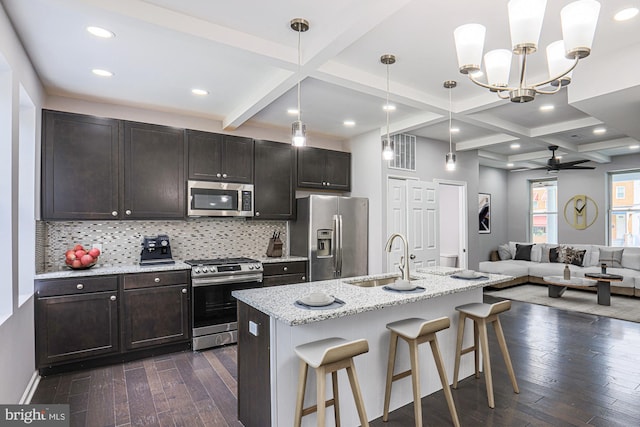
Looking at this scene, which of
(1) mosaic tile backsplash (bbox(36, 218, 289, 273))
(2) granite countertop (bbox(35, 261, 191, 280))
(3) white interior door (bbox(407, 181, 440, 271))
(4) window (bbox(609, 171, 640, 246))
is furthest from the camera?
(4) window (bbox(609, 171, 640, 246))

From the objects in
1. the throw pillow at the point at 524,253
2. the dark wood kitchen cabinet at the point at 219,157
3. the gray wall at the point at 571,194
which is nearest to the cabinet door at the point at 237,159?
the dark wood kitchen cabinet at the point at 219,157

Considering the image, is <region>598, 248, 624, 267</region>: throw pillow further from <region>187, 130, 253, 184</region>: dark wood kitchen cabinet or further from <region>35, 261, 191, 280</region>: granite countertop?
<region>35, 261, 191, 280</region>: granite countertop

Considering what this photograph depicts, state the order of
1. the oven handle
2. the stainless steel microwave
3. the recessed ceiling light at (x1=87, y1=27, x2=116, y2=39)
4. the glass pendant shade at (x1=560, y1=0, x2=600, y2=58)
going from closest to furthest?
the glass pendant shade at (x1=560, y1=0, x2=600, y2=58)
the recessed ceiling light at (x1=87, y1=27, x2=116, y2=39)
the oven handle
the stainless steel microwave

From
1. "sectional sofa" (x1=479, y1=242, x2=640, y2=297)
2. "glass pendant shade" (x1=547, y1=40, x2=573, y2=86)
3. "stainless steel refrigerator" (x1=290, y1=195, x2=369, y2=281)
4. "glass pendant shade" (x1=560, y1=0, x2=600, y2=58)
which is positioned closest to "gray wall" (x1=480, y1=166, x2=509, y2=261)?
"sectional sofa" (x1=479, y1=242, x2=640, y2=297)

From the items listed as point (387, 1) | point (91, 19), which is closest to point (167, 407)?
point (91, 19)

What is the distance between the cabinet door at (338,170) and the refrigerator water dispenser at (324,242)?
0.83 metres

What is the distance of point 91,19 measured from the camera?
2.31 metres

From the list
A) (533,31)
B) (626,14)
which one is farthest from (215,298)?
(626,14)

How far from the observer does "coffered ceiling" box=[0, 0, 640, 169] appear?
87.7 inches

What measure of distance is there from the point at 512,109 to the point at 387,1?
3054 mm

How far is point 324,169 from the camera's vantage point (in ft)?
17.2

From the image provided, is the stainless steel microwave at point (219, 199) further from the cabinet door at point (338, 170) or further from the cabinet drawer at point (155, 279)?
the cabinet door at point (338, 170)

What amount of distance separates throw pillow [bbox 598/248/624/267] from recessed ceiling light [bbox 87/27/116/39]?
8.57 meters

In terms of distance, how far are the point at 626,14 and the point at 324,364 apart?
2.93 m
